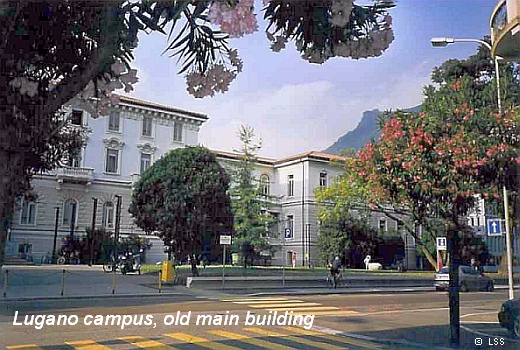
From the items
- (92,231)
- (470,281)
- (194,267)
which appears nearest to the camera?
(194,267)

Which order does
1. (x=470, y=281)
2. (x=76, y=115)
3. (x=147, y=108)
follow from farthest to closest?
1. (x=470, y=281)
2. (x=147, y=108)
3. (x=76, y=115)

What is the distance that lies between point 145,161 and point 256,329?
11179mm

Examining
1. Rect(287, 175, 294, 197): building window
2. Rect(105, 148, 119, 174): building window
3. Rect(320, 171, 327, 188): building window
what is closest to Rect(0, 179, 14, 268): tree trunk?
Rect(105, 148, 119, 174): building window

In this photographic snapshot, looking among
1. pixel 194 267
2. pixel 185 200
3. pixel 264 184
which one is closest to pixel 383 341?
pixel 194 267

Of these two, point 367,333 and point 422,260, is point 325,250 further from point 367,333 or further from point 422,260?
point 367,333

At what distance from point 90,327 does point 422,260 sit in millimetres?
33415

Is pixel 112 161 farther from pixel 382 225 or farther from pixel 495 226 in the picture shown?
pixel 382 225

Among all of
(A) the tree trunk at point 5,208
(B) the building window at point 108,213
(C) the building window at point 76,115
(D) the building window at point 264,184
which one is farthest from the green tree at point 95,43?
(B) the building window at point 108,213

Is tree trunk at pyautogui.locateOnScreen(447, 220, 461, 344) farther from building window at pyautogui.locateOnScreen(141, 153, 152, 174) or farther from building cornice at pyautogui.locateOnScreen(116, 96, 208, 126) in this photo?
building window at pyautogui.locateOnScreen(141, 153, 152, 174)

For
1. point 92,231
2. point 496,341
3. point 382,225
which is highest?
point 382,225

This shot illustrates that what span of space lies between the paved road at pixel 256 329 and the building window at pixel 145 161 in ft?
21.5

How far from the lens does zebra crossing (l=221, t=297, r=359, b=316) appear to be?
11.4 m

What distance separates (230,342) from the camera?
723cm

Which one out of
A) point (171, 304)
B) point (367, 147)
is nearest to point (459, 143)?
point (367, 147)
